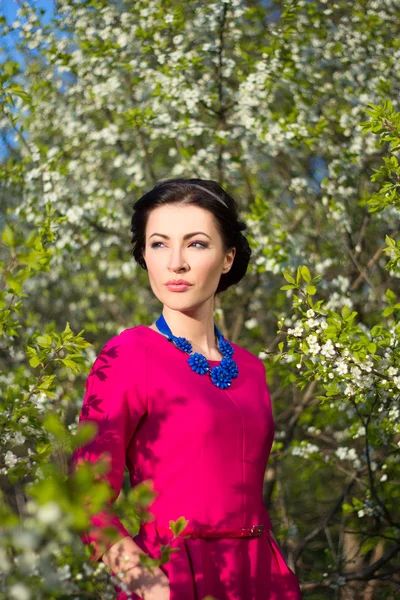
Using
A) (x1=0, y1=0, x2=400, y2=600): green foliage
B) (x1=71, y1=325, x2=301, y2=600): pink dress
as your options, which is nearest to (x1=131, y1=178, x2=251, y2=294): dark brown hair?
(x1=0, y1=0, x2=400, y2=600): green foliage

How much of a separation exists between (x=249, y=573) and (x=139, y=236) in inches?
45.9

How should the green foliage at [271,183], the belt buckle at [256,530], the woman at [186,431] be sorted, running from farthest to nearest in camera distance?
1. the green foliage at [271,183]
2. the belt buckle at [256,530]
3. the woman at [186,431]

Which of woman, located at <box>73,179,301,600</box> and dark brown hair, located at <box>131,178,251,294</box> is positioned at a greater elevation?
dark brown hair, located at <box>131,178,251,294</box>

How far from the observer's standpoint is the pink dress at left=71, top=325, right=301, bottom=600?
2.01 meters

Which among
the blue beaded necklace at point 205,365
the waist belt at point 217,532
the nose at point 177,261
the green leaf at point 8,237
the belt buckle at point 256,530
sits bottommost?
the belt buckle at point 256,530

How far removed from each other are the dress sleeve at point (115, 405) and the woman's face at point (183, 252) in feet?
0.82

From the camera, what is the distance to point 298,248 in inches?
191

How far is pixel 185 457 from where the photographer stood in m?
2.07

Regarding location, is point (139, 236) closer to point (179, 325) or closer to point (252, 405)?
point (179, 325)

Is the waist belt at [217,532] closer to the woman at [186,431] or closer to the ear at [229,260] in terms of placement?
the woman at [186,431]

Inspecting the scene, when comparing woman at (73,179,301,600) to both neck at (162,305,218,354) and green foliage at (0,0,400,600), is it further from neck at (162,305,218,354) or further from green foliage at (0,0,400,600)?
green foliage at (0,0,400,600)

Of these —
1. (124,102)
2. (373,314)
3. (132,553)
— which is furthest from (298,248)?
(132,553)

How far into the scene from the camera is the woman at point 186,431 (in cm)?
200

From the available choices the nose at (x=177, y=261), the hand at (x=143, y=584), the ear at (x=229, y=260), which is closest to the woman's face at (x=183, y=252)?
the nose at (x=177, y=261)
